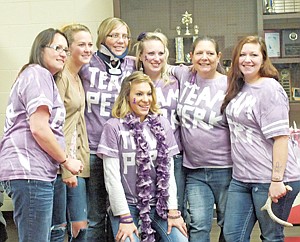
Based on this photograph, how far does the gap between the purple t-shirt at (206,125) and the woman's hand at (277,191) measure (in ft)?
1.23

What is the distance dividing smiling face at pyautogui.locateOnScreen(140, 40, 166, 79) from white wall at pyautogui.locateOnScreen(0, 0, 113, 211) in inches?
73.1

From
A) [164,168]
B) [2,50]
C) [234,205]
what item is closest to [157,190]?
[164,168]

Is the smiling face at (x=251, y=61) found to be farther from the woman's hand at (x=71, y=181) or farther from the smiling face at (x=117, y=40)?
the woman's hand at (x=71, y=181)

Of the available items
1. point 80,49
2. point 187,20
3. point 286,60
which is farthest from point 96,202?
point 286,60

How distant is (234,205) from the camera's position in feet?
9.43

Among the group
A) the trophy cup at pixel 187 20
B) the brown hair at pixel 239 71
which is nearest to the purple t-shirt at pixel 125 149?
the brown hair at pixel 239 71

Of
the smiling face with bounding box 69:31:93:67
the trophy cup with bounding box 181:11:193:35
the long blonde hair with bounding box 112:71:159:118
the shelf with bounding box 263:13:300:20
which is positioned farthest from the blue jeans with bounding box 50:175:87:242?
the shelf with bounding box 263:13:300:20

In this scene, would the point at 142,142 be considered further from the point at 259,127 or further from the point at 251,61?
the point at 251,61

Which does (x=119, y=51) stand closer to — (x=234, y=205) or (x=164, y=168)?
(x=164, y=168)

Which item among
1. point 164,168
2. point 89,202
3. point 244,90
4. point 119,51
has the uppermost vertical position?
point 119,51

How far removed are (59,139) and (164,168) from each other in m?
0.63

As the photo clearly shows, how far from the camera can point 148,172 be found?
288 centimetres

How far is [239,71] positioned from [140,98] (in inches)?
21.8

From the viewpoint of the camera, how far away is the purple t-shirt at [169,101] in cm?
312
